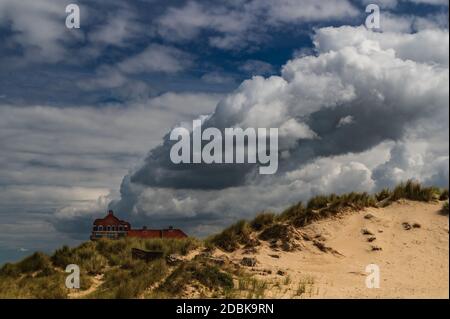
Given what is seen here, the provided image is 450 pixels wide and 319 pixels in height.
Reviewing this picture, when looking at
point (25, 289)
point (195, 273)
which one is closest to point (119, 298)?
point (195, 273)

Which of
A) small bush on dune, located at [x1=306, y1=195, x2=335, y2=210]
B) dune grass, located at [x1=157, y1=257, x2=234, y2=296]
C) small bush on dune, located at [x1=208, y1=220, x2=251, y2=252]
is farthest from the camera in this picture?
small bush on dune, located at [x1=306, y1=195, x2=335, y2=210]

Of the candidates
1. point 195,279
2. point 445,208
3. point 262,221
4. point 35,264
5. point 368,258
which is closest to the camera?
point 195,279

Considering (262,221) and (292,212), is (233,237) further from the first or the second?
(292,212)

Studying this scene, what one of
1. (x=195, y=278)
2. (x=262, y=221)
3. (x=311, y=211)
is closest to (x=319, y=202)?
(x=311, y=211)

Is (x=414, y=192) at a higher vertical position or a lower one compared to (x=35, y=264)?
higher

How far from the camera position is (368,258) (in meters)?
23.0

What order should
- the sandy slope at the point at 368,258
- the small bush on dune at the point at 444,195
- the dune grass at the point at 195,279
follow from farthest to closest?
the small bush on dune at the point at 444,195
the sandy slope at the point at 368,258
the dune grass at the point at 195,279

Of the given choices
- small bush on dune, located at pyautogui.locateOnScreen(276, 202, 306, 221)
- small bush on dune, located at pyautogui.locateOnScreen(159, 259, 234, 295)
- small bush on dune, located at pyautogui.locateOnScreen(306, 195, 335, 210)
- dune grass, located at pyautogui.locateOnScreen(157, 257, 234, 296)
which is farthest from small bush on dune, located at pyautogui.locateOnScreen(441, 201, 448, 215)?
small bush on dune, located at pyautogui.locateOnScreen(159, 259, 234, 295)

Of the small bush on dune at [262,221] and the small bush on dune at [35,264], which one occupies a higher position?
the small bush on dune at [262,221]

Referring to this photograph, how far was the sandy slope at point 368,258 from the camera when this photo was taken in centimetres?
1859

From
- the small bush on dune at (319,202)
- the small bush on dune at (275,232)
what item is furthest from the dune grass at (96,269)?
the small bush on dune at (319,202)

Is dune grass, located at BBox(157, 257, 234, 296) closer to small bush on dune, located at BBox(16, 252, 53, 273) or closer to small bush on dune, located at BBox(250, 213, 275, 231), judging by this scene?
small bush on dune, located at BBox(250, 213, 275, 231)

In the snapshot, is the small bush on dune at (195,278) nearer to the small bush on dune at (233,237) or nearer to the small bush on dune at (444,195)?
the small bush on dune at (233,237)

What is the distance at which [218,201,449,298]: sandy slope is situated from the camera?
18594 millimetres
